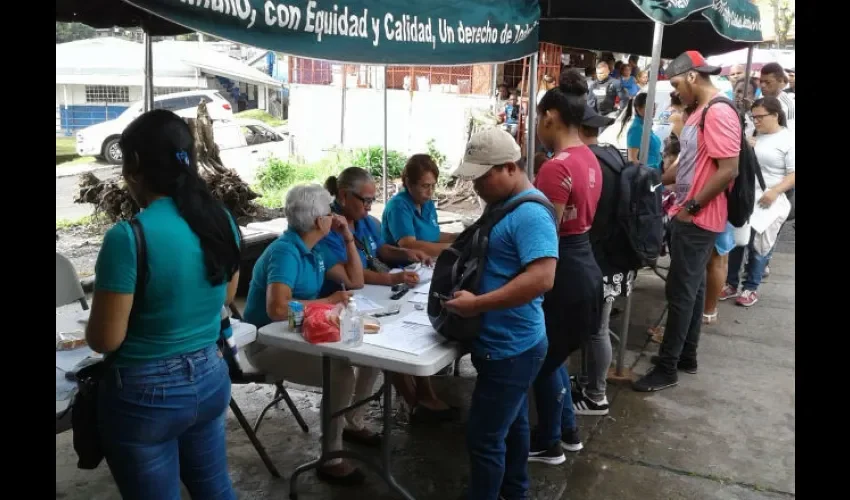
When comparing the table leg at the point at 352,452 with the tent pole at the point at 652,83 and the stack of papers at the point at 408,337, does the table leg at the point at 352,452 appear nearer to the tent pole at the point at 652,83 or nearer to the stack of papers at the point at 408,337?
the stack of papers at the point at 408,337

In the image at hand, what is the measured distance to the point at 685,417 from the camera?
4.06 meters

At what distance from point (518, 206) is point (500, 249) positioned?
0.17m

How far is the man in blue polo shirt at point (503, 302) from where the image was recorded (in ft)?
7.86

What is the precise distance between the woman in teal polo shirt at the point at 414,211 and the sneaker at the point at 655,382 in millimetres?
1514

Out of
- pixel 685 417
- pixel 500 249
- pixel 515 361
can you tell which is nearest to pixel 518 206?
pixel 500 249

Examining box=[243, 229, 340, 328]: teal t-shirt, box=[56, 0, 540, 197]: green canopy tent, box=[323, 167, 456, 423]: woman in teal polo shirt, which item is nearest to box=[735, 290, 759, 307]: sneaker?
box=[56, 0, 540, 197]: green canopy tent

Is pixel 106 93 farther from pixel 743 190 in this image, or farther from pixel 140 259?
pixel 140 259

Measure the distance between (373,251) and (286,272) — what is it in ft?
3.50

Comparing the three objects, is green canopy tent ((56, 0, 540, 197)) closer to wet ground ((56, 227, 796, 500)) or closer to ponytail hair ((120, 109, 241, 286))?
ponytail hair ((120, 109, 241, 286))

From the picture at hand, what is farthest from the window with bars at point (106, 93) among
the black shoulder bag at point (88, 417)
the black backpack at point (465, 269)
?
the black shoulder bag at point (88, 417)

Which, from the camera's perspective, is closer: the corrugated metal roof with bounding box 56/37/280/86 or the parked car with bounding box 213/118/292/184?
the parked car with bounding box 213/118/292/184

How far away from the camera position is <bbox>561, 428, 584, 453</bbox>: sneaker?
11.8 ft

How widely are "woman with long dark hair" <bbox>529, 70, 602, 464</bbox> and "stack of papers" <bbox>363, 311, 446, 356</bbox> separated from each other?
0.57m
